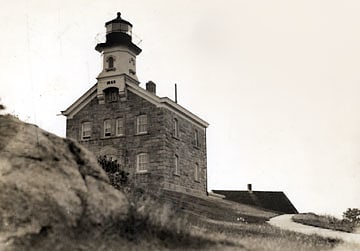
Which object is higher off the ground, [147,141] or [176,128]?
[176,128]

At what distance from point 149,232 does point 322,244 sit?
7151mm

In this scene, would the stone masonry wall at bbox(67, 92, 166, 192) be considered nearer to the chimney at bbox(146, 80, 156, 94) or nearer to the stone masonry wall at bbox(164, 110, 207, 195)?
the stone masonry wall at bbox(164, 110, 207, 195)

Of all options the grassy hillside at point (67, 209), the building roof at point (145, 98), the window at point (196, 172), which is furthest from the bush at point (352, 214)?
the grassy hillside at point (67, 209)

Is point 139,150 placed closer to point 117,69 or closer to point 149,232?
point 117,69

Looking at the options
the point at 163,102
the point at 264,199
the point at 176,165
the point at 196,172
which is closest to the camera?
the point at 163,102

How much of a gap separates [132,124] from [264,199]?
19.5 meters

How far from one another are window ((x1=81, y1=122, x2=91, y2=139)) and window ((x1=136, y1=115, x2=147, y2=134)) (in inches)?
132

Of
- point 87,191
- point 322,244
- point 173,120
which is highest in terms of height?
point 173,120

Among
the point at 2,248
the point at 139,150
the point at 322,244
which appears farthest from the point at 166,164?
the point at 2,248

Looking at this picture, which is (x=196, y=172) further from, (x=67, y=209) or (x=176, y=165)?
(x=67, y=209)

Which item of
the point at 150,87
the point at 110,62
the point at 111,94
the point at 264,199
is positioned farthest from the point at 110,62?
the point at 264,199

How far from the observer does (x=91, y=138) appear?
37.0m

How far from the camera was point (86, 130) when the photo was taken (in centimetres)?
3722

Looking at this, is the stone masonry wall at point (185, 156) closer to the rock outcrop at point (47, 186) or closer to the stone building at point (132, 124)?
the stone building at point (132, 124)
